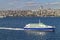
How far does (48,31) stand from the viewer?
3428 inches

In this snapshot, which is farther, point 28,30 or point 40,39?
point 28,30

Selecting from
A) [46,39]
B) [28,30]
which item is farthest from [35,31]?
[46,39]

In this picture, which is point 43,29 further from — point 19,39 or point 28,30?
point 19,39

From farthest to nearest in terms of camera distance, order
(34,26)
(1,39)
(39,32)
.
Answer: (34,26), (39,32), (1,39)

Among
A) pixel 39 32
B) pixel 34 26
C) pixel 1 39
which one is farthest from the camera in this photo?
pixel 34 26

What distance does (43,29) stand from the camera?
3469 inches

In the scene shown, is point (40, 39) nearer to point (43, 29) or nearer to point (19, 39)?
point (19, 39)

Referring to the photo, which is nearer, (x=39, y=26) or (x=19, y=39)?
(x=19, y=39)

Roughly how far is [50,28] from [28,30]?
7.21 metres

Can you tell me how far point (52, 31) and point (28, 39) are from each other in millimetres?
22269

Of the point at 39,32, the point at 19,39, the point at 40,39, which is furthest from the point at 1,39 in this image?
the point at 39,32

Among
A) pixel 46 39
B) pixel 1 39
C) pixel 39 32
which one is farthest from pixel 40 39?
pixel 39 32

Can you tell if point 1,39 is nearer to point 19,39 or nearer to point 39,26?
point 19,39

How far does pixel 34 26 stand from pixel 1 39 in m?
27.3
